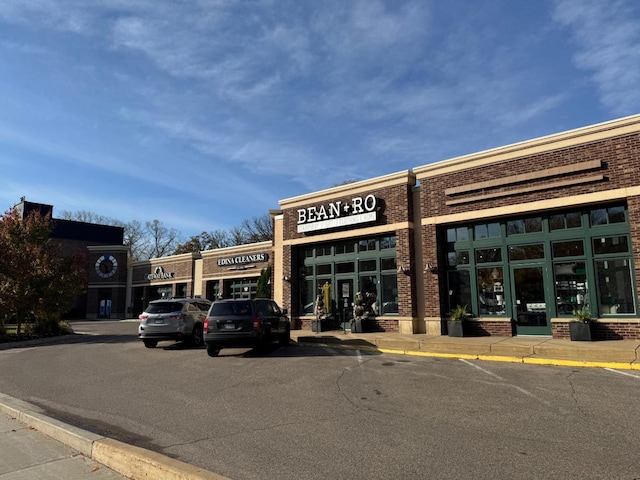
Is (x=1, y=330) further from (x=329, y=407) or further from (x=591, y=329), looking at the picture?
(x=591, y=329)

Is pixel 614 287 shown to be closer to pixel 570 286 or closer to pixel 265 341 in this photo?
pixel 570 286

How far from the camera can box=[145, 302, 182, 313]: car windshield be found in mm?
16656

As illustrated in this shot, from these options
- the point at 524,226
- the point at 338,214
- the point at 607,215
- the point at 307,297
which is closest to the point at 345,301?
the point at 307,297

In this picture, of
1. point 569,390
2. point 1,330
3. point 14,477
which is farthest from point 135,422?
point 1,330

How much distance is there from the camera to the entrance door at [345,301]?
19812mm

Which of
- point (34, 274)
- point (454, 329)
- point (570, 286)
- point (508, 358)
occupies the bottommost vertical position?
point (508, 358)

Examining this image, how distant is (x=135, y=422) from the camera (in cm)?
700

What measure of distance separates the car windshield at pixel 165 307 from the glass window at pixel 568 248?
41.2 ft

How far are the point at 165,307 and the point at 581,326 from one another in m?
13.2

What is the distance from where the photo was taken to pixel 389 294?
60.7 ft

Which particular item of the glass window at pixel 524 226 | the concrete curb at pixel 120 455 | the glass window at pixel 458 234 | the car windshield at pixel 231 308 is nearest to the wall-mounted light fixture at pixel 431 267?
the glass window at pixel 458 234

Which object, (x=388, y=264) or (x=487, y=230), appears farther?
(x=388, y=264)

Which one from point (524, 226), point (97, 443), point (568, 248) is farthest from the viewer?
point (524, 226)

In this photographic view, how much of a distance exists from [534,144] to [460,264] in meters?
4.66
